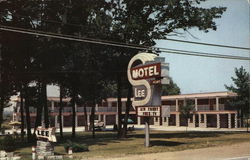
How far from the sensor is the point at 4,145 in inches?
937

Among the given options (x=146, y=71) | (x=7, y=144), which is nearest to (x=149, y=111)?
(x=146, y=71)

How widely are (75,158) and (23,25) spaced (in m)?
17.5

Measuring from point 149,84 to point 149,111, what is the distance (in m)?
2.02

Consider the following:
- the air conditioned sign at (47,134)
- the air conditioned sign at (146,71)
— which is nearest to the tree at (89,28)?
the air conditioned sign at (146,71)

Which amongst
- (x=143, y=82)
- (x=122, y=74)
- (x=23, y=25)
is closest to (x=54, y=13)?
(x=23, y=25)

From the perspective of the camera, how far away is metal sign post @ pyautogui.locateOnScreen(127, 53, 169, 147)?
25281 millimetres

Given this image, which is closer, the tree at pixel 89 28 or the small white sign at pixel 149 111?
the small white sign at pixel 149 111

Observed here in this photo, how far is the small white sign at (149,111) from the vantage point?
25391 millimetres

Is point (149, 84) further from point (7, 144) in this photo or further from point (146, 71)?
point (7, 144)

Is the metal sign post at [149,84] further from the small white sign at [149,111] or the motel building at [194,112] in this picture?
the motel building at [194,112]

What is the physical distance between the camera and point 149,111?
26.1 m

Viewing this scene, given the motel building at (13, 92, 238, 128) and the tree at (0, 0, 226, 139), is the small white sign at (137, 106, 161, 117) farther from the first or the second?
the motel building at (13, 92, 238, 128)

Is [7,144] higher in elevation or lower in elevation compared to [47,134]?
lower

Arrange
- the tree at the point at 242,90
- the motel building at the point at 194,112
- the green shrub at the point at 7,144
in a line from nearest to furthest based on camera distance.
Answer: the green shrub at the point at 7,144 < the tree at the point at 242,90 < the motel building at the point at 194,112
